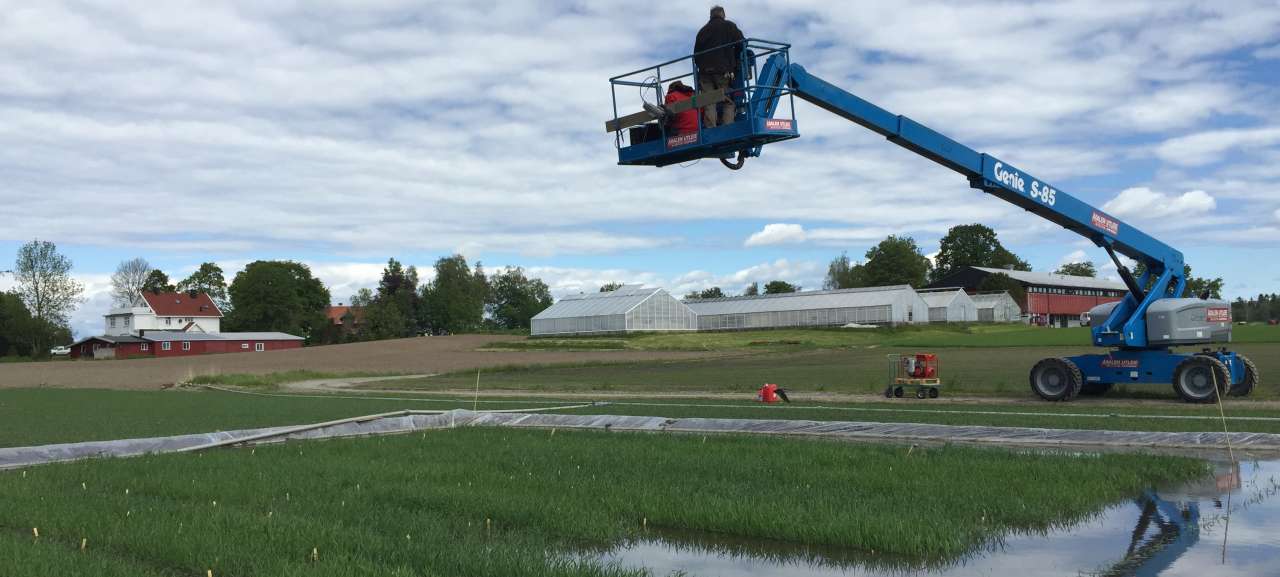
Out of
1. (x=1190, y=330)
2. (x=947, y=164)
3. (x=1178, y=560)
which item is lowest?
(x=1178, y=560)

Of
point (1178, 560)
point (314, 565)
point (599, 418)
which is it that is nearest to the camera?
point (314, 565)

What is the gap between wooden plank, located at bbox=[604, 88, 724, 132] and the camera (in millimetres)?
15422

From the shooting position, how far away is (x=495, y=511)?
938cm

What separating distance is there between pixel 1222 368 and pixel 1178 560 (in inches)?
735

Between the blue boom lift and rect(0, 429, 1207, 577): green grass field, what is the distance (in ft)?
16.5

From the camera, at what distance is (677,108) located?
15.7 meters

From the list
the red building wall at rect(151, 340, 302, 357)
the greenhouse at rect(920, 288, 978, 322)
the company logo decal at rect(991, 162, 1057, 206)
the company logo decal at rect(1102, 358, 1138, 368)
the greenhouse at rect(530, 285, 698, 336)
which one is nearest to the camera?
the company logo decal at rect(991, 162, 1057, 206)

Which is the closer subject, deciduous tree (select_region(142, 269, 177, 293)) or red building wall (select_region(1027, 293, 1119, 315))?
red building wall (select_region(1027, 293, 1119, 315))

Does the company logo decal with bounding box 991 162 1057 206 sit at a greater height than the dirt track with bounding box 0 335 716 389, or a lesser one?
greater

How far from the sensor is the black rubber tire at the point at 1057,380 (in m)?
25.4

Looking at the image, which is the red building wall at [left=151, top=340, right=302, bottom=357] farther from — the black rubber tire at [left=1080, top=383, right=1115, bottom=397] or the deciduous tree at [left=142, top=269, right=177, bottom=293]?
the black rubber tire at [left=1080, top=383, right=1115, bottom=397]

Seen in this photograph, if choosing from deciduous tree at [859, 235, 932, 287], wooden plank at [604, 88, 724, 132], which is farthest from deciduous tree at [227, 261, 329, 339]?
wooden plank at [604, 88, 724, 132]

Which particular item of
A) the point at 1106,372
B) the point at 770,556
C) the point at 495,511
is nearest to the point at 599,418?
the point at 495,511

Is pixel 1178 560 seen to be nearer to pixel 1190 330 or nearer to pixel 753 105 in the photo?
pixel 753 105
